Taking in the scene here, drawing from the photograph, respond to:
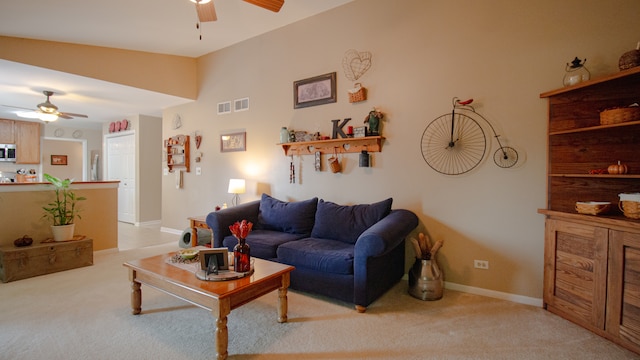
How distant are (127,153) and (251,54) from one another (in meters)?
4.22

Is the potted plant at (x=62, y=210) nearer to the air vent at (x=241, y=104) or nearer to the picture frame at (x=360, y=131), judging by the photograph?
the air vent at (x=241, y=104)

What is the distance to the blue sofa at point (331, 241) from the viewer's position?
246cm

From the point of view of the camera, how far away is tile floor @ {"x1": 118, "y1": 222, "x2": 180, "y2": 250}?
4781 millimetres

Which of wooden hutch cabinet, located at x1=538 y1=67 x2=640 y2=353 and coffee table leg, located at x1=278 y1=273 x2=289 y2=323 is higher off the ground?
wooden hutch cabinet, located at x1=538 y1=67 x2=640 y2=353

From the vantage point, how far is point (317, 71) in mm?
3848

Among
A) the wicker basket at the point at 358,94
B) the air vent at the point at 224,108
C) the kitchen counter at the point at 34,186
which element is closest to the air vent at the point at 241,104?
the air vent at the point at 224,108

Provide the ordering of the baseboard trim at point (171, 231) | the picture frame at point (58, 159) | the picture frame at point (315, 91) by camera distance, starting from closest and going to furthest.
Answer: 1. the picture frame at point (315, 91)
2. the baseboard trim at point (171, 231)
3. the picture frame at point (58, 159)

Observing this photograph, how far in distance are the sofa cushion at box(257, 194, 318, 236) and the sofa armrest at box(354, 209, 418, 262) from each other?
1065mm

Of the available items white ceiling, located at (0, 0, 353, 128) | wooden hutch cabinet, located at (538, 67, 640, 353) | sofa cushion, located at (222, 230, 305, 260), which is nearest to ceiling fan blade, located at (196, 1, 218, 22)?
white ceiling, located at (0, 0, 353, 128)

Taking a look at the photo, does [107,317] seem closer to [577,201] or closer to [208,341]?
[208,341]

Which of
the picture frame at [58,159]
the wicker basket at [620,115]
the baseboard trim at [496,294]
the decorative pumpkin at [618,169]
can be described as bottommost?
the baseboard trim at [496,294]

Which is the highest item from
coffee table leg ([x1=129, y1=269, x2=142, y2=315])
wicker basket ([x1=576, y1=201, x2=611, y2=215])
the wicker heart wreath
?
the wicker heart wreath

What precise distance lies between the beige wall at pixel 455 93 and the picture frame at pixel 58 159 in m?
6.86

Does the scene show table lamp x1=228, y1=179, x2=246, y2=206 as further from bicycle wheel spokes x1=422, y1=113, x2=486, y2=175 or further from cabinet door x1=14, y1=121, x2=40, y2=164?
cabinet door x1=14, y1=121, x2=40, y2=164
